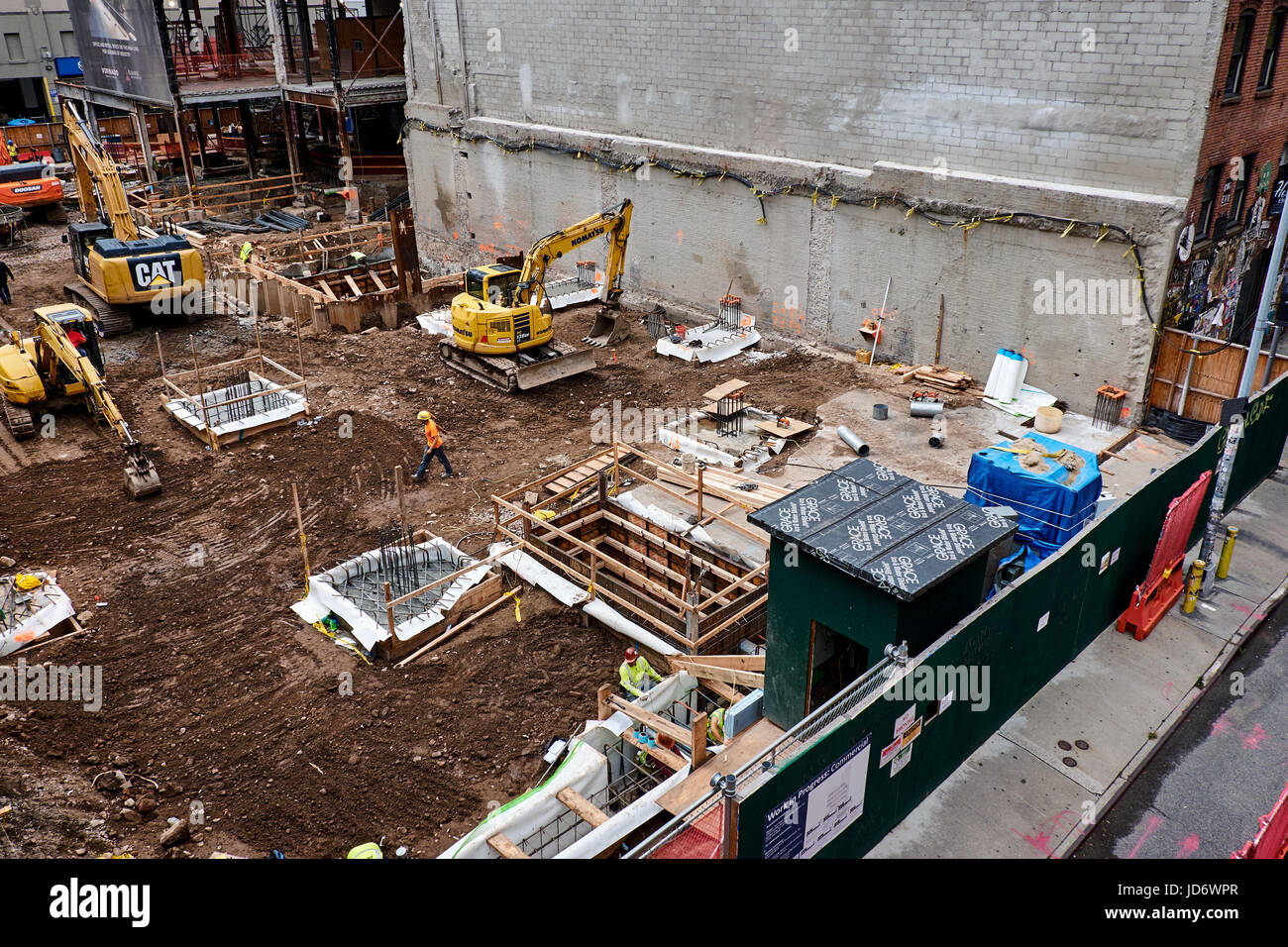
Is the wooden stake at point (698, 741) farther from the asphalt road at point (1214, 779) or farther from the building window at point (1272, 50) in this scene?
the building window at point (1272, 50)

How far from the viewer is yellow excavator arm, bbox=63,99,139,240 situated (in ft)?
89.8

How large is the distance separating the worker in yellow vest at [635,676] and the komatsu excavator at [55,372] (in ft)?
38.0

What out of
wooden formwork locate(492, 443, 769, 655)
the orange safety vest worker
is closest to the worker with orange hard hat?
the orange safety vest worker

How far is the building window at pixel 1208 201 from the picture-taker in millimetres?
17859

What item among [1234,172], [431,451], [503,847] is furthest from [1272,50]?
[503,847]

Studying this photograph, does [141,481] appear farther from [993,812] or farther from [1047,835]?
[1047,835]

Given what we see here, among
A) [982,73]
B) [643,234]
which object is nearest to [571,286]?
[643,234]

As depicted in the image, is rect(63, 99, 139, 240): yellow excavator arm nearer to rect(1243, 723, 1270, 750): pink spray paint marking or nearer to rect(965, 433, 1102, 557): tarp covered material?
rect(965, 433, 1102, 557): tarp covered material

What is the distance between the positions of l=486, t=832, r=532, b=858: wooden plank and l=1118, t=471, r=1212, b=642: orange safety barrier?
8.28 metres

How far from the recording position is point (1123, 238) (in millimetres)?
17719

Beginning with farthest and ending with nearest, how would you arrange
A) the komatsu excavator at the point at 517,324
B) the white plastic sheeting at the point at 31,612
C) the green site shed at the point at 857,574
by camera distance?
the komatsu excavator at the point at 517,324 → the white plastic sheeting at the point at 31,612 → the green site shed at the point at 857,574

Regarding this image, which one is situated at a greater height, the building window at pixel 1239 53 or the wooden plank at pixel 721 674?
the building window at pixel 1239 53

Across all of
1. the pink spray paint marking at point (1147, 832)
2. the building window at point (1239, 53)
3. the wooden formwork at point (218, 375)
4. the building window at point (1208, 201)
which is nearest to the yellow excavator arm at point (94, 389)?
the wooden formwork at point (218, 375)

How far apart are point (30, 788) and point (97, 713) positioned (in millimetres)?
1407
